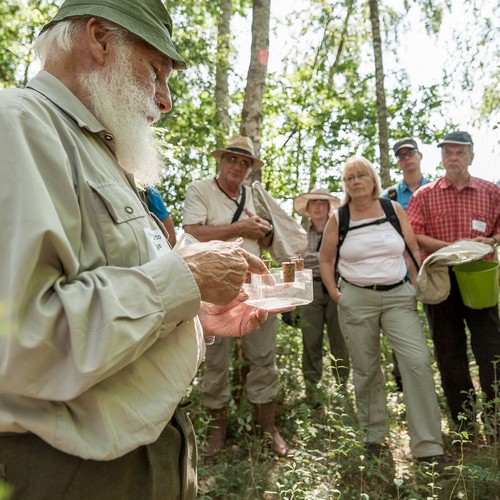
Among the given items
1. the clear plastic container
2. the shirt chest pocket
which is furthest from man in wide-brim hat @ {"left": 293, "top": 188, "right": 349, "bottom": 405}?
the shirt chest pocket

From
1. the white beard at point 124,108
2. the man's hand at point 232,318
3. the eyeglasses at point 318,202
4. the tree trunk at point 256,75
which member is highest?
the tree trunk at point 256,75

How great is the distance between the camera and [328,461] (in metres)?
3.70

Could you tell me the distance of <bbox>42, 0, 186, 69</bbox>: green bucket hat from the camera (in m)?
1.45

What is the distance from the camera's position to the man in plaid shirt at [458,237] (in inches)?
165

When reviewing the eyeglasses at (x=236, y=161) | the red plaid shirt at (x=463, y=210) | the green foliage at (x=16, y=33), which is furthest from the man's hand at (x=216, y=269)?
the green foliage at (x=16, y=33)

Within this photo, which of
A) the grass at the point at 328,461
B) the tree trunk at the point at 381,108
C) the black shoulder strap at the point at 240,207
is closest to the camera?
the grass at the point at 328,461

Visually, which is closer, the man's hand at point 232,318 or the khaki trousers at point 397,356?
the man's hand at point 232,318

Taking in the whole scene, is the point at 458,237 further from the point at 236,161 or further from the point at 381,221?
the point at 236,161

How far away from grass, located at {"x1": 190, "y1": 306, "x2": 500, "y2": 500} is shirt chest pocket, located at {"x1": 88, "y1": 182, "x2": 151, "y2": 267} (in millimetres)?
1691

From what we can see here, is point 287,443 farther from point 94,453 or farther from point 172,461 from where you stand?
point 94,453

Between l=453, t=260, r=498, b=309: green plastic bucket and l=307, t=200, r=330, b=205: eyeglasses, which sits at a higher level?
l=307, t=200, r=330, b=205: eyeglasses

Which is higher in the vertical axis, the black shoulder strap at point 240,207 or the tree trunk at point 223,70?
the tree trunk at point 223,70

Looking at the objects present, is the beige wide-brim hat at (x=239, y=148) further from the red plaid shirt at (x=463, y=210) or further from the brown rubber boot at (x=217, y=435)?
the brown rubber boot at (x=217, y=435)

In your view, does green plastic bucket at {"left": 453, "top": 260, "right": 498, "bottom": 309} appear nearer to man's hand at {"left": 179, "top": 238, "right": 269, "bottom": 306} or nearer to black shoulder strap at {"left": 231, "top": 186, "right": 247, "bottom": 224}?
black shoulder strap at {"left": 231, "top": 186, "right": 247, "bottom": 224}
